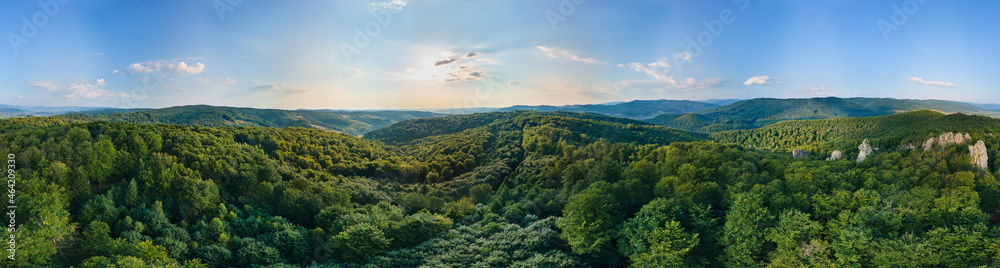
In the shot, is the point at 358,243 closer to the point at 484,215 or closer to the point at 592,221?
the point at 484,215

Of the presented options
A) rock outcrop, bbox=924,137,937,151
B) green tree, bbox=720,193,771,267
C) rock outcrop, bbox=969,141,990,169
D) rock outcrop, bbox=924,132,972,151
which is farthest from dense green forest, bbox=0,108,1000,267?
rock outcrop, bbox=924,137,937,151

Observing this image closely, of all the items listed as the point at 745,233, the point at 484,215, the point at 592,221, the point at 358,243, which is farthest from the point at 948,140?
the point at 358,243

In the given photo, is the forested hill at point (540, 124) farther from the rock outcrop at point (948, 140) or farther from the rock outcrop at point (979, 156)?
the rock outcrop at point (979, 156)

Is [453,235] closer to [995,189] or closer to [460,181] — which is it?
[460,181]

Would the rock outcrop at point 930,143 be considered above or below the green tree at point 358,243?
above

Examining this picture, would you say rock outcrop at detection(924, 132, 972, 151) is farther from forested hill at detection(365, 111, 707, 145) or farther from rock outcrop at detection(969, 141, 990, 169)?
forested hill at detection(365, 111, 707, 145)

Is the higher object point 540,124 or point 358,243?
point 540,124

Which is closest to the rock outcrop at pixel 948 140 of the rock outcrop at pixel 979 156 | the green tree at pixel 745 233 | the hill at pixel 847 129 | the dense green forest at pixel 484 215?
the dense green forest at pixel 484 215
